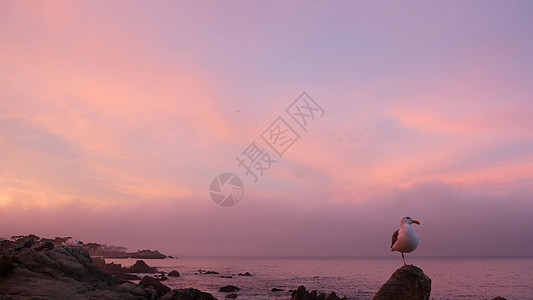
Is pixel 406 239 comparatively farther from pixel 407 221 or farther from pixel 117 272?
pixel 117 272

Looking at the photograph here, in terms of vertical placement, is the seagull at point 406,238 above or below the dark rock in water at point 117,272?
above

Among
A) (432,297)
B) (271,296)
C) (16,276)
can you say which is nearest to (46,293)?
(16,276)

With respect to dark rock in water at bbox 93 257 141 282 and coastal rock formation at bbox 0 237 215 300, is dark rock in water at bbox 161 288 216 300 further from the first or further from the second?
dark rock in water at bbox 93 257 141 282

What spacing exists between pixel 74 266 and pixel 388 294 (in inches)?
883

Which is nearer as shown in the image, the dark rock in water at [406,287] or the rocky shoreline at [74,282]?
the dark rock in water at [406,287]

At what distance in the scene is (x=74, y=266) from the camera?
25734mm

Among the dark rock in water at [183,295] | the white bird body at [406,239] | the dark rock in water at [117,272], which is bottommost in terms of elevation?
the dark rock in water at [117,272]

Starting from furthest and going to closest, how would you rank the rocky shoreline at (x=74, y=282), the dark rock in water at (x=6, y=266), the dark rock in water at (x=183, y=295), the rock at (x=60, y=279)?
1. the dark rock in water at (x=183, y=295)
2. the dark rock in water at (x=6, y=266)
3. the rock at (x=60, y=279)
4. the rocky shoreline at (x=74, y=282)

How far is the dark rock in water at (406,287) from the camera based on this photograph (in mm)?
13812

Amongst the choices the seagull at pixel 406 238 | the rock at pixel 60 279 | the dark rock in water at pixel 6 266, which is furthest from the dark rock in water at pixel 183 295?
the seagull at pixel 406 238

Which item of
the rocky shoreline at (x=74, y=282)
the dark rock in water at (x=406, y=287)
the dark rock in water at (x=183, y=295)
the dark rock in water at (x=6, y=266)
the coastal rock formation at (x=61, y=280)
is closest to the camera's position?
the dark rock in water at (x=406, y=287)

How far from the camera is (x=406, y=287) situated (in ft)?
45.6

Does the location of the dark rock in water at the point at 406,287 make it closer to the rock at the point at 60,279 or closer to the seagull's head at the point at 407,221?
the seagull's head at the point at 407,221

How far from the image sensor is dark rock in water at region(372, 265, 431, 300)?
45.3ft
